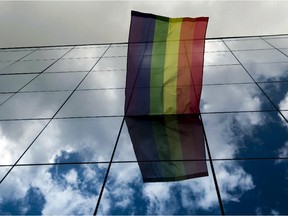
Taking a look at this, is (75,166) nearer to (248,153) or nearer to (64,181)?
(64,181)

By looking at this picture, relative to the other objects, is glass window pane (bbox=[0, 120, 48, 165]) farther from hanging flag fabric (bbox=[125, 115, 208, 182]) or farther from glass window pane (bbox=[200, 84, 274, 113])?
glass window pane (bbox=[200, 84, 274, 113])

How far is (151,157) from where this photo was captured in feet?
25.2

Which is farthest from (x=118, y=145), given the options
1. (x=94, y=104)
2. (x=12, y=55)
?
(x=12, y=55)

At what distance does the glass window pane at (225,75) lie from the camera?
474 inches

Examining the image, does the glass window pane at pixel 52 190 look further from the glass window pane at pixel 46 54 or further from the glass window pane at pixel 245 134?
the glass window pane at pixel 46 54

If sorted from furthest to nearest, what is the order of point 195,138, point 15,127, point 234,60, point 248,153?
point 234,60
point 15,127
point 195,138
point 248,153

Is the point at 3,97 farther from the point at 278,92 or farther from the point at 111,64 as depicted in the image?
the point at 278,92

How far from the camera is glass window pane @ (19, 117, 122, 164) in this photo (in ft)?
26.2

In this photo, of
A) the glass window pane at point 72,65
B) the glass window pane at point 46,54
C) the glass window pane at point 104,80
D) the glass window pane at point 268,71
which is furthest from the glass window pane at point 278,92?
the glass window pane at point 46,54

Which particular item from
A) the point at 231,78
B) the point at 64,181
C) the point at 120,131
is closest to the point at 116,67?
the point at 231,78

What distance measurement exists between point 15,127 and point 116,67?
5.71 meters

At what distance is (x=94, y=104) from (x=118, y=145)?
295 cm

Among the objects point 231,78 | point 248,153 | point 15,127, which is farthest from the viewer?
point 231,78

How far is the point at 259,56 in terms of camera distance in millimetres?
14484
